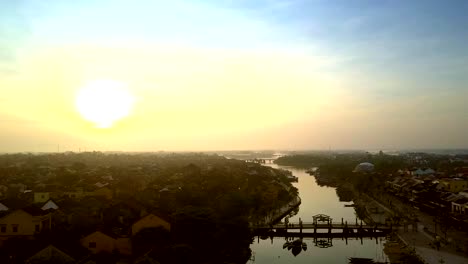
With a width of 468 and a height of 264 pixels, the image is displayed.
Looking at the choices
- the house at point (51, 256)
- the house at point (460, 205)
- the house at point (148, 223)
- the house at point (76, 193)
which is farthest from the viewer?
the house at point (76, 193)

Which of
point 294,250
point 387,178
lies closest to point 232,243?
Answer: point 294,250

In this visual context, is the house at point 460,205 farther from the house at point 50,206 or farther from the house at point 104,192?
the house at point 50,206

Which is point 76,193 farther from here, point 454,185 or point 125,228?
point 454,185

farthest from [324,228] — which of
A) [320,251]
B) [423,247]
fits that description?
[423,247]

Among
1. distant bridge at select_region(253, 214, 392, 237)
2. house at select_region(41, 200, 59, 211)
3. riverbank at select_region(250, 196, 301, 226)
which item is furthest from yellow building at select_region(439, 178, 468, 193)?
house at select_region(41, 200, 59, 211)

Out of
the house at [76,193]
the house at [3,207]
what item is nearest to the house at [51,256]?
the house at [3,207]

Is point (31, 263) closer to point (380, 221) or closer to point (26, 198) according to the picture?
point (26, 198)
